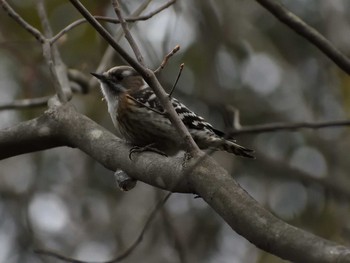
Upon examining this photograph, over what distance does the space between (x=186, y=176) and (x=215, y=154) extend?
5061mm

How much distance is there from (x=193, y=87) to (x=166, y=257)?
7.31 ft

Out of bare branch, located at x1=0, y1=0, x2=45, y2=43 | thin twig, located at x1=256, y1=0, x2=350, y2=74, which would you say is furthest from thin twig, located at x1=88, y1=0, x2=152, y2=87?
thin twig, located at x1=256, y1=0, x2=350, y2=74

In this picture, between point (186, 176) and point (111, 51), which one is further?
point (111, 51)

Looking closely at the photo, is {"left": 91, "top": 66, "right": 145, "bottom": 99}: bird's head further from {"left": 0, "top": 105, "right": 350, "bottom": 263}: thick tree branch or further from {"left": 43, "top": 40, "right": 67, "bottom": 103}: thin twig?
{"left": 0, "top": 105, "right": 350, "bottom": 263}: thick tree branch

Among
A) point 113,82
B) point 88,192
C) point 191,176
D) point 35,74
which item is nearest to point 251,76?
point 88,192

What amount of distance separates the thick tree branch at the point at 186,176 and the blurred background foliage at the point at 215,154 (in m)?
3.43

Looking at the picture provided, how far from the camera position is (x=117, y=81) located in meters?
6.16

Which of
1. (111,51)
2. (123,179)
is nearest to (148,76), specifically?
(123,179)

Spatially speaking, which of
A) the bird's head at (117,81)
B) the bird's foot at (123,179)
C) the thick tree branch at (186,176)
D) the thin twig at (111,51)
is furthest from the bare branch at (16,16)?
the bird's head at (117,81)

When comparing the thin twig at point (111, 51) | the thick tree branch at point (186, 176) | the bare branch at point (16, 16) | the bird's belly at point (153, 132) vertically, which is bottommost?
the thick tree branch at point (186, 176)

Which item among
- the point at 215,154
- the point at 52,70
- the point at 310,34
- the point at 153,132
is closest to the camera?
the point at 310,34

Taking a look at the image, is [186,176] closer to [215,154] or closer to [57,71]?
[57,71]

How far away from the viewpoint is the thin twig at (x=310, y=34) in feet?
12.0

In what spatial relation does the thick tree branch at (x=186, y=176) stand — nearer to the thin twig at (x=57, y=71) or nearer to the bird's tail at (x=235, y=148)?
the thin twig at (x=57, y=71)
